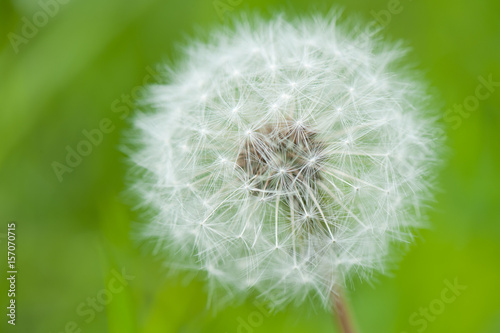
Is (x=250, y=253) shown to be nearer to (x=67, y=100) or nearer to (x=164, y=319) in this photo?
(x=164, y=319)

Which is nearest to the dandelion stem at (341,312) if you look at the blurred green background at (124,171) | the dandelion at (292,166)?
the dandelion at (292,166)

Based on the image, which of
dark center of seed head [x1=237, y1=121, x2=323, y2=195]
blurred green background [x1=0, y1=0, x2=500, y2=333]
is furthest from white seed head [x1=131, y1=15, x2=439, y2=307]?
blurred green background [x1=0, y1=0, x2=500, y2=333]

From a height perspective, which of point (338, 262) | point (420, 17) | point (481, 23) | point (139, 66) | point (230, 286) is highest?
point (139, 66)

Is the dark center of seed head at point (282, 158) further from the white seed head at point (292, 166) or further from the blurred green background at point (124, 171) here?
the blurred green background at point (124, 171)

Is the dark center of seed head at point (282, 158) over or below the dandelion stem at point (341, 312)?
over

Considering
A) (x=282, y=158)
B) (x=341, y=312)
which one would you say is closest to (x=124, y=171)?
(x=282, y=158)

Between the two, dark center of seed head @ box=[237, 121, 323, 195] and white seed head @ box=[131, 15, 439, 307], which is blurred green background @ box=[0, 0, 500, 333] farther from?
dark center of seed head @ box=[237, 121, 323, 195]

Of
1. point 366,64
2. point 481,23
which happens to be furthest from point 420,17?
point 366,64

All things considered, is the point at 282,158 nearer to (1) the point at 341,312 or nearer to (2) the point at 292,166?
(2) the point at 292,166
